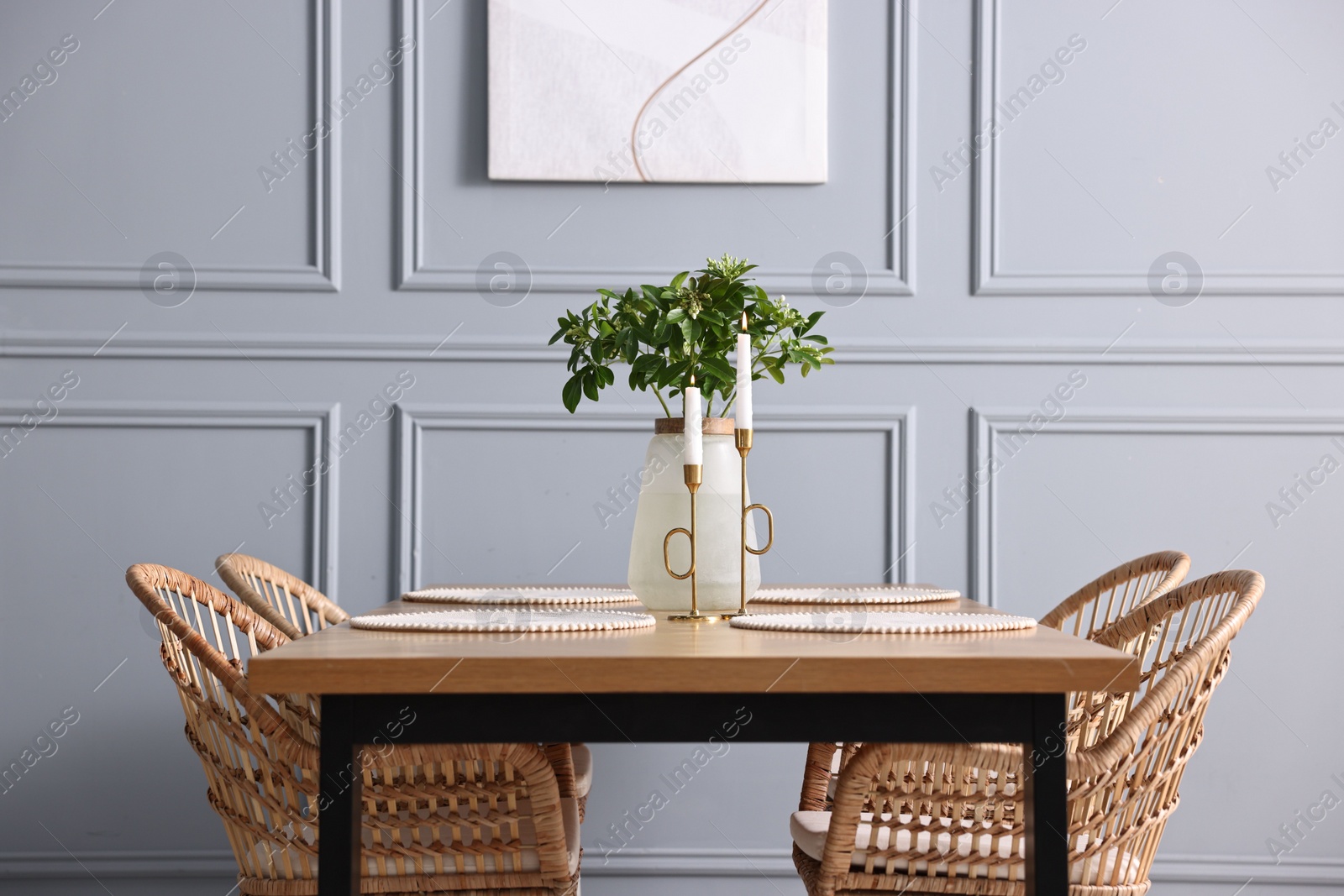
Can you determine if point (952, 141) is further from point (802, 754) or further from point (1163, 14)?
point (802, 754)

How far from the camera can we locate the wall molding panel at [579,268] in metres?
2.23

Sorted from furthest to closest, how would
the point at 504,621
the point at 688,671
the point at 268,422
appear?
the point at 268,422, the point at 504,621, the point at 688,671

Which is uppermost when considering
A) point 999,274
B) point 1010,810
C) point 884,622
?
point 999,274

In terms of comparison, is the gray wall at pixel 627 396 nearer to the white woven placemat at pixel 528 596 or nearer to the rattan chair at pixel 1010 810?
the white woven placemat at pixel 528 596

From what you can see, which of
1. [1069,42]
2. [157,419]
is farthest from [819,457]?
[157,419]

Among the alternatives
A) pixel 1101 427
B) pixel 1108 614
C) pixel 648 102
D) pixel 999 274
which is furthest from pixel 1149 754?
pixel 648 102

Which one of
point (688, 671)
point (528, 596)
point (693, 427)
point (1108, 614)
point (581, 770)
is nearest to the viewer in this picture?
point (688, 671)

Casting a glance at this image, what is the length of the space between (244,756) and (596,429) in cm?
112

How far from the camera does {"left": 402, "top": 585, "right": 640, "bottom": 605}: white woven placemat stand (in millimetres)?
1446

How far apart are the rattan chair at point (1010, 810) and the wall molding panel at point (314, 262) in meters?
1.55

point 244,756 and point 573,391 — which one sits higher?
point 573,391

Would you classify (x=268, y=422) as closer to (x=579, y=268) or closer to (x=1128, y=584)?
(x=579, y=268)

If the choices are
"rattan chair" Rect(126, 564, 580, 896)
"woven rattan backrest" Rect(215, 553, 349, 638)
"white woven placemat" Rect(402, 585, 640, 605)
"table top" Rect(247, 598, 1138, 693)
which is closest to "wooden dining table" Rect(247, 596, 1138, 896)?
"table top" Rect(247, 598, 1138, 693)

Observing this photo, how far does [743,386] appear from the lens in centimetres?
127
